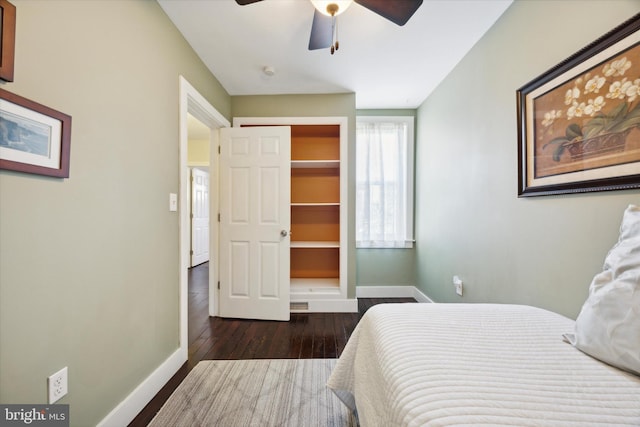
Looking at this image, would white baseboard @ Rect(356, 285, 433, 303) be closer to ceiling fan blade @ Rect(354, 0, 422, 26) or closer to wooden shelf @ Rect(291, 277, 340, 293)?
wooden shelf @ Rect(291, 277, 340, 293)

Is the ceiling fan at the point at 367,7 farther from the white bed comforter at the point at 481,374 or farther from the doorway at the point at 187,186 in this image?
the white bed comforter at the point at 481,374

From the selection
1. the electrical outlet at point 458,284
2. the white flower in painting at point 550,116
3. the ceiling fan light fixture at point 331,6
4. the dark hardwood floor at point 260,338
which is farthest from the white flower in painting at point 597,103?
the dark hardwood floor at point 260,338

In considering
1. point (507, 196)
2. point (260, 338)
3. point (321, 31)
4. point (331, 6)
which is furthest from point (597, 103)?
point (260, 338)

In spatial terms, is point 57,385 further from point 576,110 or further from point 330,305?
point 576,110

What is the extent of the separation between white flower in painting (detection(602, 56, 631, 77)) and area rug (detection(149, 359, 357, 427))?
6.65ft

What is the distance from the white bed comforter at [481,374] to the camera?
0.60 m

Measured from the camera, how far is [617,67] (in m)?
1.01

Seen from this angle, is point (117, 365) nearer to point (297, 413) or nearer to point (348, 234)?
point (297, 413)

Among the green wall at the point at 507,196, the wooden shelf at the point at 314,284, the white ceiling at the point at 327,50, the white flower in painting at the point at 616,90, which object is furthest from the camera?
the wooden shelf at the point at 314,284

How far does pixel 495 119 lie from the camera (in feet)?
5.78

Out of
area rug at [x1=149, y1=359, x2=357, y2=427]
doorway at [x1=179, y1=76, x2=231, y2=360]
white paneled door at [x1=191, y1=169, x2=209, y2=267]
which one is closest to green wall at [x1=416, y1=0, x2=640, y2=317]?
area rug at [x1=149, y1=359, x2=357, y2=427]

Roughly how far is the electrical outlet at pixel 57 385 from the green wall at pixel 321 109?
2329mm

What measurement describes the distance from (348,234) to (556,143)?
6.36ft

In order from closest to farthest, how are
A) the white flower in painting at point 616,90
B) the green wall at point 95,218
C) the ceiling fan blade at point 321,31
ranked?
the green wall at point 95,218
the white flower in painting at point 616,90
the ceiling fan blade at point 321,31
